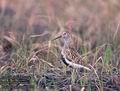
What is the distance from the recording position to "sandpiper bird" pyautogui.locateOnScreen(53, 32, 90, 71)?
17.2 feet

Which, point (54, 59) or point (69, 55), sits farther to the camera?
point (54, 59)

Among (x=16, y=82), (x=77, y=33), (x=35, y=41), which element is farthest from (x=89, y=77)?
(x=77, y=33)

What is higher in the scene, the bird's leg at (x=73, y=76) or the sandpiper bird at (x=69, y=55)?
the sandpiper bird at (x=69, y=55)

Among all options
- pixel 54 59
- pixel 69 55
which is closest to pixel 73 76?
pixel 69 55

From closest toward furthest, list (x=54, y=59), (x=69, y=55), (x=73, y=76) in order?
1. (x=73, y=76)
2. (x=69, y=55)
3. (x=54, y=59)

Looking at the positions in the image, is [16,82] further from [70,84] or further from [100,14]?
[100,14]

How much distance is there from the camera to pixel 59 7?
9008 mm

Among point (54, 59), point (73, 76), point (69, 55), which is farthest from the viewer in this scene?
point (54, 59)

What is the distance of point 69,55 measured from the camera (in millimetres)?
5312

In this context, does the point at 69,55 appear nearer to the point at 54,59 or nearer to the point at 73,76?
the point at 73,76

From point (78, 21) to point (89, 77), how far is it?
9.81 feet

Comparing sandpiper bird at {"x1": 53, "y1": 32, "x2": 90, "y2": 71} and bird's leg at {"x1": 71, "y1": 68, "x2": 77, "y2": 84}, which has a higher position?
sandpiper bird at {"x1": 53, "y1": 32, "x2": 90, "y2": 71}

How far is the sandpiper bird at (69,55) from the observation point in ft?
17.2

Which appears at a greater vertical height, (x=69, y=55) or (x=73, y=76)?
(x=69, y=55)
